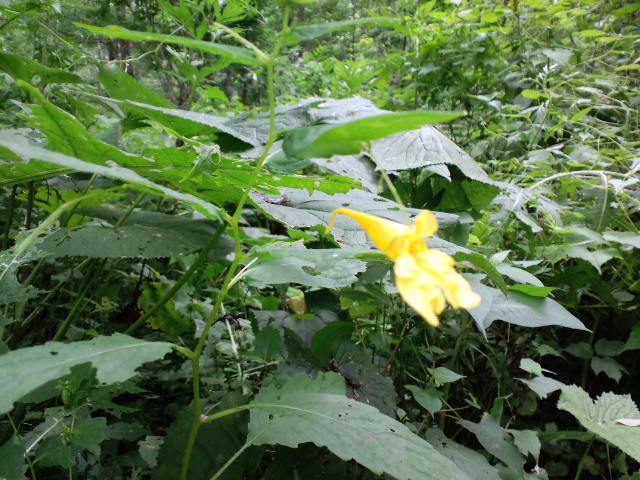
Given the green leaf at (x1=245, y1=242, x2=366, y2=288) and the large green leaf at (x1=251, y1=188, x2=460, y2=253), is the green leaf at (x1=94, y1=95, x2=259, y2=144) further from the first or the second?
the green leaf at (x1=245, y1=242, x2=366, y2=288)

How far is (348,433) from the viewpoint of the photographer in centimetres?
58

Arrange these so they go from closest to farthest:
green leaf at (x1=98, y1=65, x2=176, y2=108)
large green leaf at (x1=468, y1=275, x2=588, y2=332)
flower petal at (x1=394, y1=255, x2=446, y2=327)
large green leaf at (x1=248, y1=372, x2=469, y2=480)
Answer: flower petal at (x1=394, y1=255, x2=446, y2=327) → large green leaf at (x1=248, y1=372, x2=469, y2=480) → large green leaf at (x1=468, y1=275, x2=588, y2=332) → green leaf at (x1=98, y1=65, x2=176, y2=108)

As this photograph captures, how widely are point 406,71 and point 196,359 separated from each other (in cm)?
245

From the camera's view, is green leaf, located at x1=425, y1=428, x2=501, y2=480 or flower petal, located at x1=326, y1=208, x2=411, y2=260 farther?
green leaf, located at x1=425, y1=428, x2=501, y2=480

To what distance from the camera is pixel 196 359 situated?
573mm

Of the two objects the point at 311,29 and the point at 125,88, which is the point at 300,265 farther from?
the point at 125,88

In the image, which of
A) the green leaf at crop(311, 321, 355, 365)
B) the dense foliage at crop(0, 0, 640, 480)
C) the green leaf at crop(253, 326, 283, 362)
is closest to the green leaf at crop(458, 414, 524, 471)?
the dense foliage at crop(0, 0, 640, 480)

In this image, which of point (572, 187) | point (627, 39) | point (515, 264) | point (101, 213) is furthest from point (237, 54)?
point (627, 39)

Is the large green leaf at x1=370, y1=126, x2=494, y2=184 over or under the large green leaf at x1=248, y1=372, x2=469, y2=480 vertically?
over

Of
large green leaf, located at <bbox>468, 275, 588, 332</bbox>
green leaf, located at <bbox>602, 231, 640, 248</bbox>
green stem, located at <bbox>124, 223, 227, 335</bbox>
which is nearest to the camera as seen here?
green stem, located at <bbox>124, 223, 227, 335</bbox>

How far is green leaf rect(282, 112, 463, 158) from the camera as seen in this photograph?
1.27 feet

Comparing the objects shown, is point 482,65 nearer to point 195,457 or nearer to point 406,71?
point 406,71

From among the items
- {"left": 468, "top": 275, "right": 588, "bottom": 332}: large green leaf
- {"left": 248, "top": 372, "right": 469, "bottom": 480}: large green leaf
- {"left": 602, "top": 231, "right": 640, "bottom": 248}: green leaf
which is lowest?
{"left": 602, "top": 231, "right": 640, "bottom": 248}: green leaf

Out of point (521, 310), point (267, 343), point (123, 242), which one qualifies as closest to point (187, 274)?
point (123, 242)
